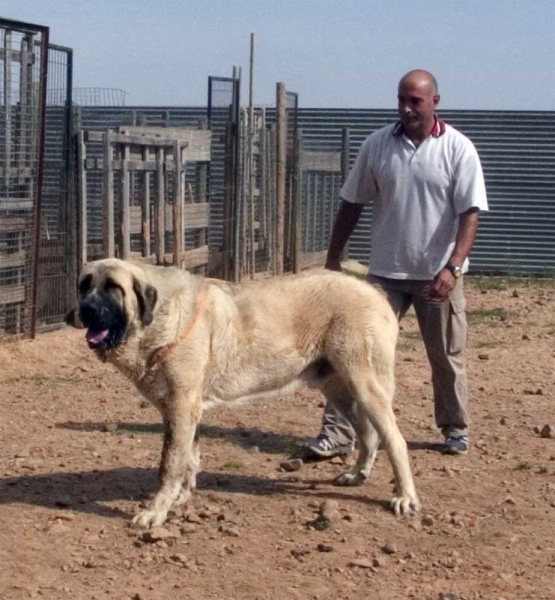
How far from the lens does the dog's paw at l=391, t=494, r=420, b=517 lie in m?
6.29

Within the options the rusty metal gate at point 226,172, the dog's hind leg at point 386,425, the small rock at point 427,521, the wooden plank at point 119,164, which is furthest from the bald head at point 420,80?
the rusty metal gate at point 226,172

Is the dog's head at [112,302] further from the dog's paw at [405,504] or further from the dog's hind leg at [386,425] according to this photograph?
the dog's paw at [405,504]

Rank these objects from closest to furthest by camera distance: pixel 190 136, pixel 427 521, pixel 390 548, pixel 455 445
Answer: pixel 390 548 → pixel 427 521 → pixel 455 445 → pixel 190 136

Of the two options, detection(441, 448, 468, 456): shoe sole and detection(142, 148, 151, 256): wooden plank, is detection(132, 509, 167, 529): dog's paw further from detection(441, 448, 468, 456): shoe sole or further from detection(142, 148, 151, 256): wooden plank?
detection(142, 148, 151, 256): wooden plank

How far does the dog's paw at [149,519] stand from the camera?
19.6 feet

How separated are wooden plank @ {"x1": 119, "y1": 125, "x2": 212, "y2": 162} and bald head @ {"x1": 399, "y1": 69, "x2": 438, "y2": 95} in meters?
5.77

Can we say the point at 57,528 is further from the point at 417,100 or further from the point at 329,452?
the point at 417,100

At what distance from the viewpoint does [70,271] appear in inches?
463

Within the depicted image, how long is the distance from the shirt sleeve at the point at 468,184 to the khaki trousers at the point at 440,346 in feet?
1.71

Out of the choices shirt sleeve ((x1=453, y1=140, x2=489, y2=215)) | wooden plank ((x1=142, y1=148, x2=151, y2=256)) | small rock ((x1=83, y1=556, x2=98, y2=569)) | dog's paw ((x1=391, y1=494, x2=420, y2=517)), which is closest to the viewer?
small rock ((x1=83, y1=556, x2=98, y2=569))

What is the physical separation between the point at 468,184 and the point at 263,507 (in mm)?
2207

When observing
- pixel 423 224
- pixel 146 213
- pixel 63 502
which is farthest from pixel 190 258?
pixel 63 502

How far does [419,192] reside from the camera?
7.21 meters

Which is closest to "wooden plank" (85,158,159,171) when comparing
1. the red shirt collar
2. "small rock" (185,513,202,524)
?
the red shirt collar
